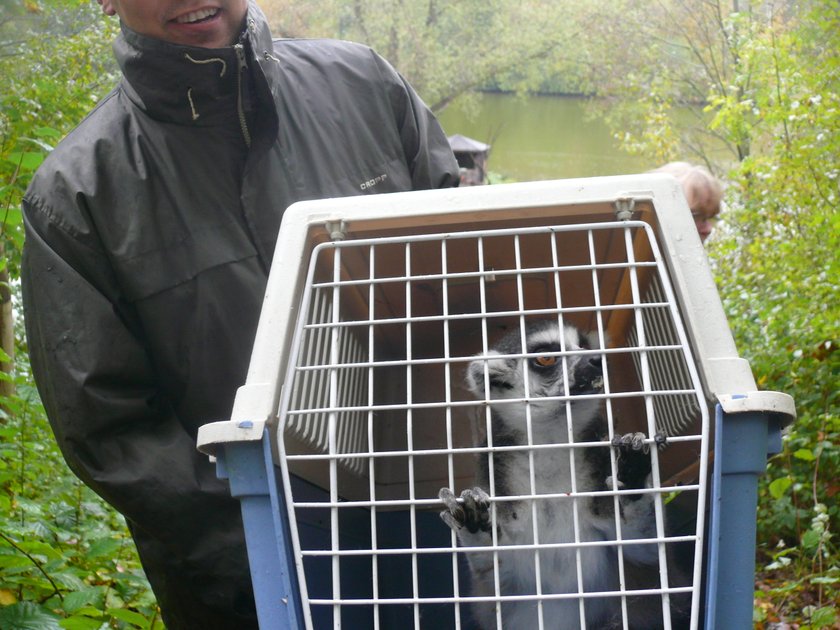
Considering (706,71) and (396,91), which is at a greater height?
(396,91)

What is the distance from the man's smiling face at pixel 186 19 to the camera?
75.5 inches

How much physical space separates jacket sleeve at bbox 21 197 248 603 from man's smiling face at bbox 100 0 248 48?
43 centimetres

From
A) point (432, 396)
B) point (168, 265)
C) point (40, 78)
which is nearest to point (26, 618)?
point (168, 265)

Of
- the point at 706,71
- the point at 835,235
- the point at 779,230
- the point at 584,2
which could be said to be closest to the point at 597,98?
the point at 584,2

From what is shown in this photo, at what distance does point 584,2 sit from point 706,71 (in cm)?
404

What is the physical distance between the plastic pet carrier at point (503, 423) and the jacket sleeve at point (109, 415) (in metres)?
0.25

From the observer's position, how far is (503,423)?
224cm

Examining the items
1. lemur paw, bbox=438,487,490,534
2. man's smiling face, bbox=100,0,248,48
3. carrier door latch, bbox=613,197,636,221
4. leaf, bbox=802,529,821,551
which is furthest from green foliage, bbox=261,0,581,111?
lemur paw, bbox=438,487,490,534

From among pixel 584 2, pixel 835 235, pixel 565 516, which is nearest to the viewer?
pixel 565 516

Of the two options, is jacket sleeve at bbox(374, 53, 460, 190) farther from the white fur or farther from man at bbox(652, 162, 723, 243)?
man at bbox(652, 162, 723, 243)

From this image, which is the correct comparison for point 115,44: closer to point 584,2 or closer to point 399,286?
point 399,286

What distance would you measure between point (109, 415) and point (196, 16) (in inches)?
33.0

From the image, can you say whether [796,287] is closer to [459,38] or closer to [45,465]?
[45,465]

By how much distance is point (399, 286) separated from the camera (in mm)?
2121
